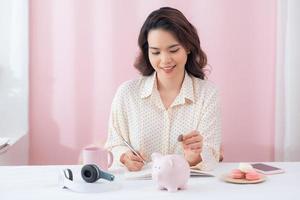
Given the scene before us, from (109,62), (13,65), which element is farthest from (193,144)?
(13,65)

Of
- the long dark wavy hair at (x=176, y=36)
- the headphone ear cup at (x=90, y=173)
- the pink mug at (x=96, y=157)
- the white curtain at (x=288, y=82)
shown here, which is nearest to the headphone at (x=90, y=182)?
the headphone ear cup at (x=90, y=173)

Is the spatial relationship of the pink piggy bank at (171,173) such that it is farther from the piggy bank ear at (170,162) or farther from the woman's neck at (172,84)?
the woman's neck at (172,84)

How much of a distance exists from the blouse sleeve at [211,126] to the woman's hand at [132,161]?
0.24m

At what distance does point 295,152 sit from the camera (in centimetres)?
291

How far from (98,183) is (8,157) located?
118 cm

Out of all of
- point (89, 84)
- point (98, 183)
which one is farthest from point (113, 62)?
point (98, 183)

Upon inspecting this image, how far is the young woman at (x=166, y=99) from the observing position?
6.97 ft

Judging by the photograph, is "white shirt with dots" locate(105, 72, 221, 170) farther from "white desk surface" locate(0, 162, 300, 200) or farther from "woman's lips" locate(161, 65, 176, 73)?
"white desk surface" locate(0, 162, 300, 200)

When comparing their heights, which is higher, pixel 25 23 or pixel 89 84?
pixel 25 23

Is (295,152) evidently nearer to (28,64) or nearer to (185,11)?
(185,11)

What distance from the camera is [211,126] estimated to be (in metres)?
2.11

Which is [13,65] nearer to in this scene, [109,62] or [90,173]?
[109,62]

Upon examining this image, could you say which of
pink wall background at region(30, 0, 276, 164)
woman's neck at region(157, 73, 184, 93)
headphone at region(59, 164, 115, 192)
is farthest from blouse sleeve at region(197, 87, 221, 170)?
pink wall background at region(30, 0, 276, 164)

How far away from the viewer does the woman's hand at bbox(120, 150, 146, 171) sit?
1.90m
